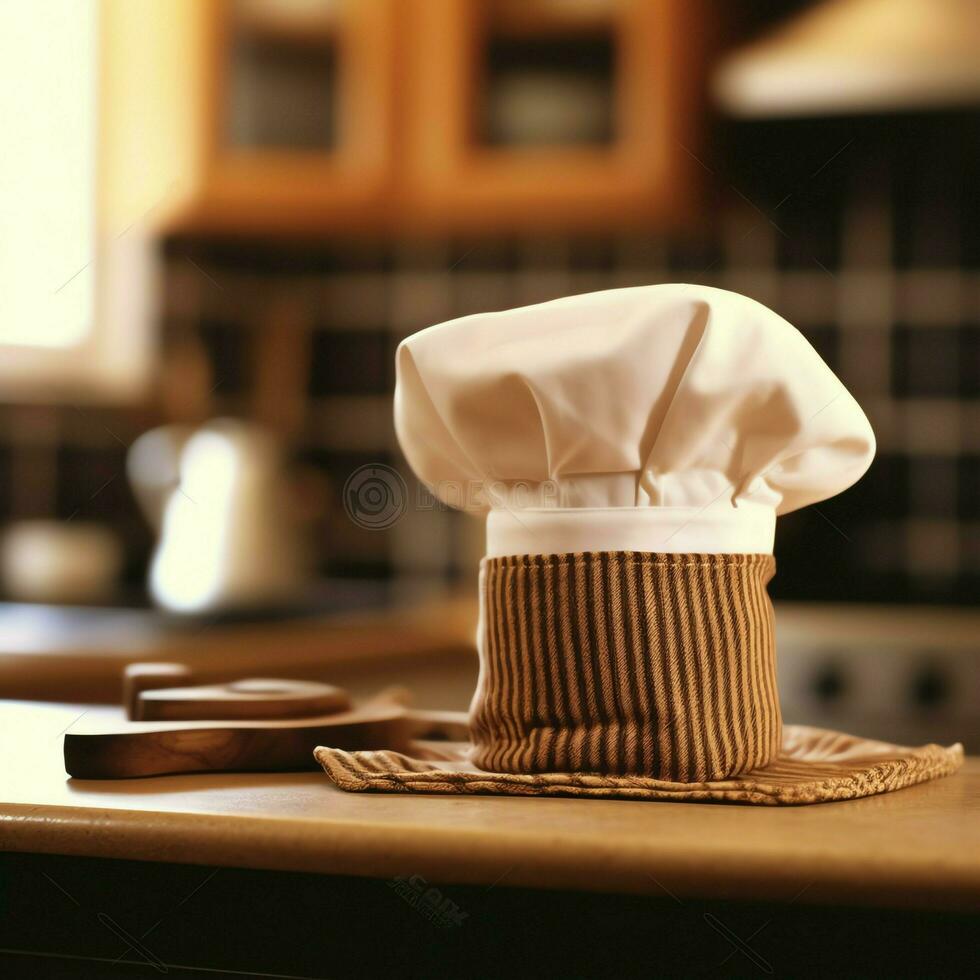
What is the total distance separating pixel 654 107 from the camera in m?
2.13

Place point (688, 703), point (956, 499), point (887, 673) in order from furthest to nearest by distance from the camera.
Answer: point (956, 499)
point (887, 673)
point (688, 703)

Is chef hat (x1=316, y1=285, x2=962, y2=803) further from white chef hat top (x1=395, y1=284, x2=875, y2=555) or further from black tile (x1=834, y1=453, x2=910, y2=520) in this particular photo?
black tile (x1=834, y1=453, x2=910, y2=520)

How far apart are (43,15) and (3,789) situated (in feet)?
7.10

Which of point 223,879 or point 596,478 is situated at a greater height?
point 596,478

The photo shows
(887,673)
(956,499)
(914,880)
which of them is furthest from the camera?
(956,499)

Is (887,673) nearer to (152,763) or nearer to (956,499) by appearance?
(956,499)

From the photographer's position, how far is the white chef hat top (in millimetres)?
503

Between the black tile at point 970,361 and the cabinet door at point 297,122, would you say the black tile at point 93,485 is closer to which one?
the cabinet door at point 297,122

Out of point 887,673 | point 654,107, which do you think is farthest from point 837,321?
point 887,673

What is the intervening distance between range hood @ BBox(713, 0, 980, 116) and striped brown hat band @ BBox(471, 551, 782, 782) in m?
1.66

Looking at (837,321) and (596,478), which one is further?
(837,321)

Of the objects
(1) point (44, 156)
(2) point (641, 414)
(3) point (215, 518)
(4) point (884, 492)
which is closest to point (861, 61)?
(4) point (884, 492)

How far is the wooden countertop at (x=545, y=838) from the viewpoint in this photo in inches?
15.8

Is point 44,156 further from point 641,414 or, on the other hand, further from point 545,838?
point 545,838
